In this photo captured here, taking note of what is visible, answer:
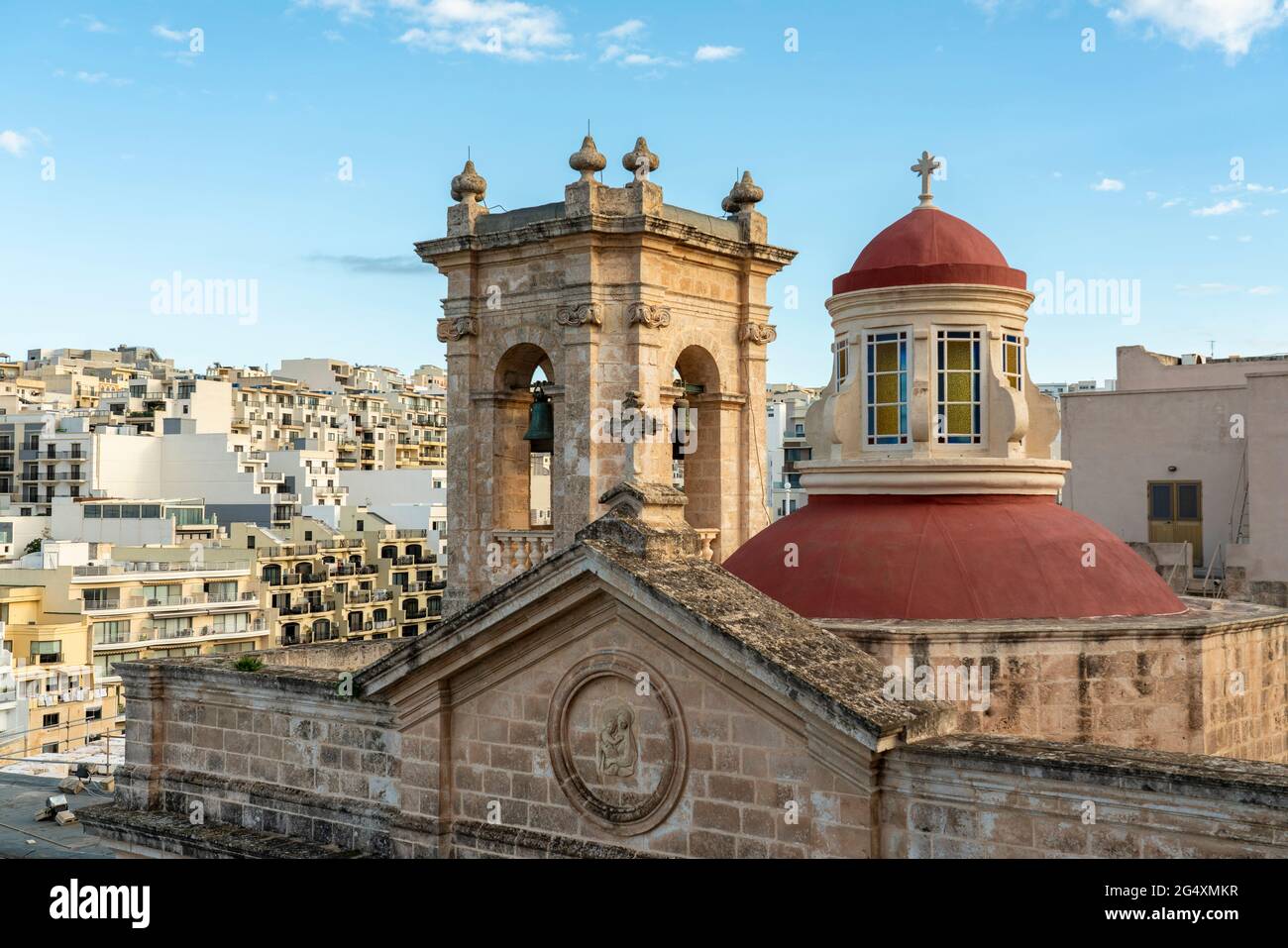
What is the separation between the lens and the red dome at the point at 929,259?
16.2 m

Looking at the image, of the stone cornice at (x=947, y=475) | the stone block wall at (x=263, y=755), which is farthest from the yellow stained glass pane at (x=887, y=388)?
the stone block wall at (x=263, y=755)

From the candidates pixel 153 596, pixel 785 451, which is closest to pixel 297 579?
pixel 153 596

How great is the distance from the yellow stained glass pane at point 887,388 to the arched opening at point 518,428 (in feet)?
19.4

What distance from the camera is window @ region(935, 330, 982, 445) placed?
16.4 meters

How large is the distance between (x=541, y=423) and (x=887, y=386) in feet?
21.7

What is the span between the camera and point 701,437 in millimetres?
21531

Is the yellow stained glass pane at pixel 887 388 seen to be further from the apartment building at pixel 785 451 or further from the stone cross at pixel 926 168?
the apartment building at pixel 785 451

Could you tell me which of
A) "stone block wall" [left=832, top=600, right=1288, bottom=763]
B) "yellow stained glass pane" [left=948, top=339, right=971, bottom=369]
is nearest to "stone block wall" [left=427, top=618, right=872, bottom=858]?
"stone block wall" [left=832, top=600, right=1288, bottom=763]

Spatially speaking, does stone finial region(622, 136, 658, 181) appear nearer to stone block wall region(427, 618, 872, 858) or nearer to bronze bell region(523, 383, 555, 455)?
bronze bell region(523, 383, 555, 455)

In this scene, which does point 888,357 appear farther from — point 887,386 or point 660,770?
point 660,770

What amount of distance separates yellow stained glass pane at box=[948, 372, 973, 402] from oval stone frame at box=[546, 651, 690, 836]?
6.40 meters

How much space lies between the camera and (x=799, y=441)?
3890 inches
